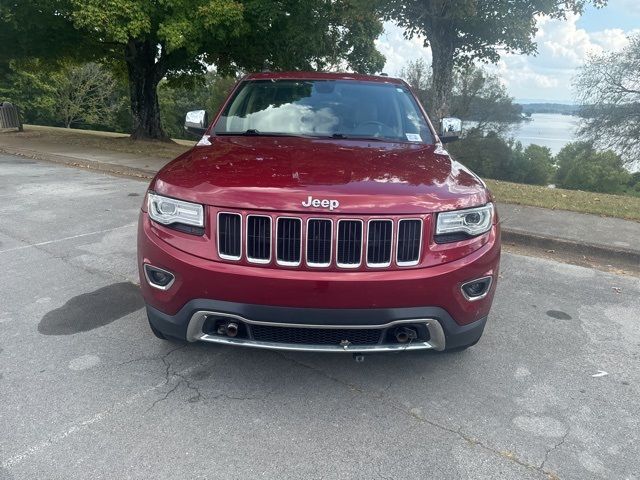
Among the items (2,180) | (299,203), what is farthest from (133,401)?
(2,180)

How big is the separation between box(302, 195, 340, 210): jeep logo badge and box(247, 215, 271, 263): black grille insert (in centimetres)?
22

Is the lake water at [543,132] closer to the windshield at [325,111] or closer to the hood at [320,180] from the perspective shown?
the windshield at [325,111]

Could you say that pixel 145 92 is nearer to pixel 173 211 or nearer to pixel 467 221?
pixel 173 211

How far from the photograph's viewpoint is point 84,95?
123 feet

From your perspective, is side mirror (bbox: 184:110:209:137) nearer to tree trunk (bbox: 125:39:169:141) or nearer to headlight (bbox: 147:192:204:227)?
headlight (bbox: 147:192:204:227)

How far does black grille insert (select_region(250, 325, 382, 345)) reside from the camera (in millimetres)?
2516

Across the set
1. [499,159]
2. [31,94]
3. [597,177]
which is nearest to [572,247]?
[499,159]

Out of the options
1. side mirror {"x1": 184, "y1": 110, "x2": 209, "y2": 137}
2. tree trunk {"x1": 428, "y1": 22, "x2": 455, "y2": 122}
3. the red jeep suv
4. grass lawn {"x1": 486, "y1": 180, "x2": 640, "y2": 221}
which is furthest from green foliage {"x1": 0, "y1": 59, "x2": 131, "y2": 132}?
the red jeep suv

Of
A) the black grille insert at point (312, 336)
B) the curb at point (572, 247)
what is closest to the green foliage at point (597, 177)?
the curb at point (572, 247)

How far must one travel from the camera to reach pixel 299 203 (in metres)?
2.41

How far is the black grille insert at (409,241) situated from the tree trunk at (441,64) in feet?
32.4

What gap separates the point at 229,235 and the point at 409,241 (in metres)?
0.92

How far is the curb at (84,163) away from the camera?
1054cm

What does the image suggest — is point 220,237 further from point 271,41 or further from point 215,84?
point 215,84
